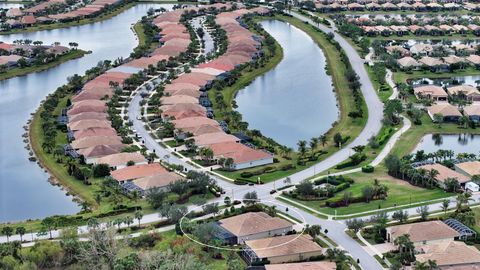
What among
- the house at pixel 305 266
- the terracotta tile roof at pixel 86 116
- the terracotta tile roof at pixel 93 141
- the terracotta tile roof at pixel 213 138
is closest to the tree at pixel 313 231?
the house at pixel 305 266

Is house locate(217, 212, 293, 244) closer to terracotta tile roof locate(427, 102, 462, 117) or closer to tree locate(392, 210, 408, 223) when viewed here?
tree locate(392, 210, 408, 223)

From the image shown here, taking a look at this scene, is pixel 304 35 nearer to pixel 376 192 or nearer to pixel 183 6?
pixel 183 6

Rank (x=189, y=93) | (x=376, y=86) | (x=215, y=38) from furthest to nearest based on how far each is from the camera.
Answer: (x=215, y=38) < (x=376, y=86) < (x=189, y=93)

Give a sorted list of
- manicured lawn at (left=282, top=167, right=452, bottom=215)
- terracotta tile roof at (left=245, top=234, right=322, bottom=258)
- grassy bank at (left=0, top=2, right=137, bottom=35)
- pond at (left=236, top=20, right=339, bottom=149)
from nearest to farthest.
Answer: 1. terracotta tile roof at (left=245, top=234, right=322, bottom=258)
2. manicured lawn at (left=282, top=167, right=452, bottom=215)
3. pond at (left=236, top=20, right=339, bottom=149)
4. grassy bank at (left=0, top=2, right=137, bottom=35)

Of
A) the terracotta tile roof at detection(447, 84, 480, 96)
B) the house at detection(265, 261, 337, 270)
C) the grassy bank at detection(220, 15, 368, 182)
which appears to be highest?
the terracotta tile roof at detection(447, 84, 480, 96)

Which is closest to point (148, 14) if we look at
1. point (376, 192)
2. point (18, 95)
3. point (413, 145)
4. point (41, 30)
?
point (41, 30)

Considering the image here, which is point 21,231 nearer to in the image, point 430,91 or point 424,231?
point 424,231

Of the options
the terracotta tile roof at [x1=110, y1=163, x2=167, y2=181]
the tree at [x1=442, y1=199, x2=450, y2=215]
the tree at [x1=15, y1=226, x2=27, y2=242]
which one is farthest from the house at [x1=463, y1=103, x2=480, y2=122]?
the tree at [x1=15, y1=226, x2=27, y2=242]
